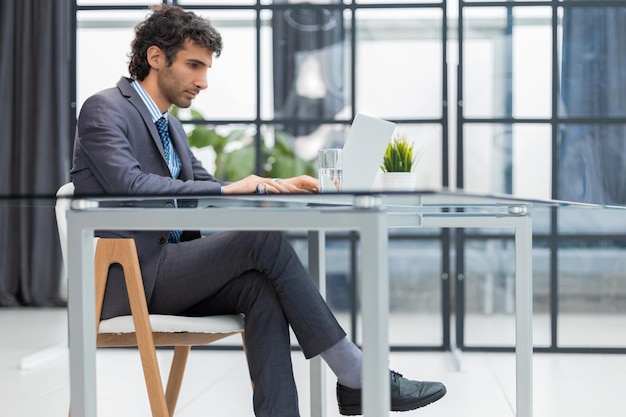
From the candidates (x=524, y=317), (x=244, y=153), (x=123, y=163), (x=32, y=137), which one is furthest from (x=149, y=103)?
(x=32, y=137)

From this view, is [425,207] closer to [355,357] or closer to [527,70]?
[355,357]

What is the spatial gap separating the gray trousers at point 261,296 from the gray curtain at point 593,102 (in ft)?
8.03

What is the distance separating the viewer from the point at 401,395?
1983mm

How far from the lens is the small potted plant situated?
229cm

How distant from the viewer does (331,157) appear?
2.05 m

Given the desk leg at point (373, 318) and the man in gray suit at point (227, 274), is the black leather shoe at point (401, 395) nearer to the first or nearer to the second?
the man in gray suit at point (227, 274)

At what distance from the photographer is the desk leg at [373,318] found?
52.9 inches

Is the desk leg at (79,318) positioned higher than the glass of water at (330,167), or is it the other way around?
the glass of water at (330,167)

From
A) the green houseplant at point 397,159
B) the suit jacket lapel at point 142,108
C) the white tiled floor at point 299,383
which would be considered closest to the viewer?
the suit jacket lapel at point 142,108

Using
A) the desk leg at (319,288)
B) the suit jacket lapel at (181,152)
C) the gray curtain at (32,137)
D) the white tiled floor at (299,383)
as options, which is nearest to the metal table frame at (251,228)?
the desk leg at (319,288)

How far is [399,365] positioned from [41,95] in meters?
3.11

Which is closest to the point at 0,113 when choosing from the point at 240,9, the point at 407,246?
the point at 240,9

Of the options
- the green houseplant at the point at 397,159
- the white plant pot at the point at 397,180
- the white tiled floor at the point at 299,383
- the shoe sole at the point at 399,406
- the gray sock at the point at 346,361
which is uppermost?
the green houseplant at the point at 397,159

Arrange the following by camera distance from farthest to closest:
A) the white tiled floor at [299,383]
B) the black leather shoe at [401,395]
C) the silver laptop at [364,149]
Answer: the white tiled floor at [299,383] → the silver laptop at [364,149] → the black leather shoe at [401,395]
